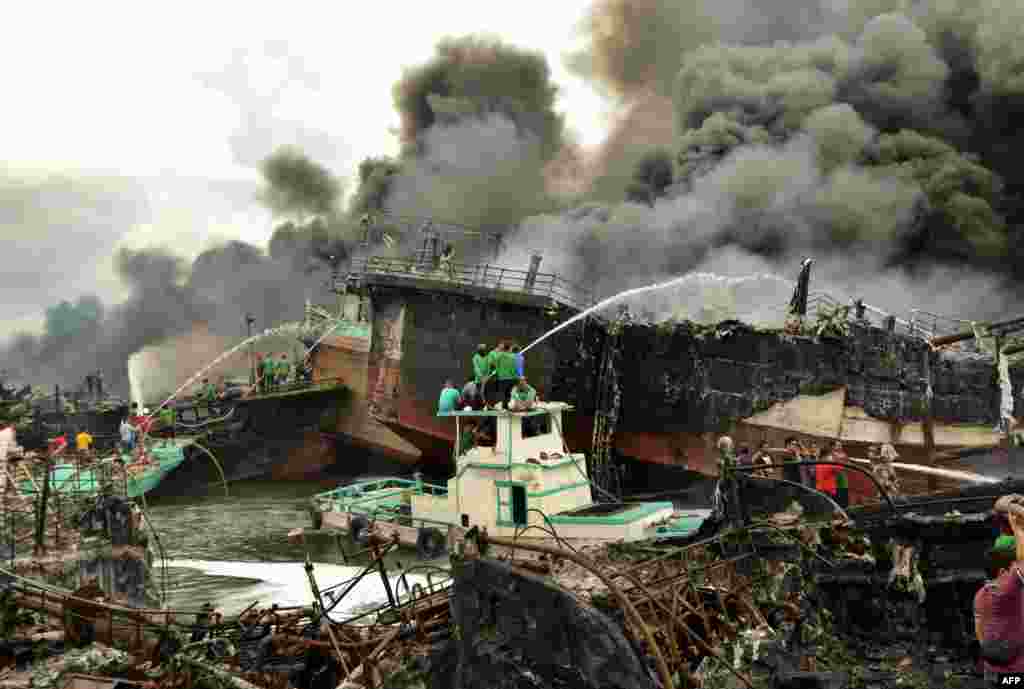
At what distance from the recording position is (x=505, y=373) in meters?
19.0

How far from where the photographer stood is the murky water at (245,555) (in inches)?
688

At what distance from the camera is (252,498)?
2827 cm

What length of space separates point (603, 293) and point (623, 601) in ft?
99.7

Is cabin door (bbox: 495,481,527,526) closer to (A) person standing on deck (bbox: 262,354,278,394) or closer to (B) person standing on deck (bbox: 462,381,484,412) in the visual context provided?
(B) person standing on deck (bbox: 462,381,484,412)

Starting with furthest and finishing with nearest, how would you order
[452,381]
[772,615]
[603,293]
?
[603,293] → [452,381] → [772,615]

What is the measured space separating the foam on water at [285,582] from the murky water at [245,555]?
18mm

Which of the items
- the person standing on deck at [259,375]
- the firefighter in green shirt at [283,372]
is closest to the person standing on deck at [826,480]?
the person standing on deck at [259,375]

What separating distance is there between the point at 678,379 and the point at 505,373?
198 inches

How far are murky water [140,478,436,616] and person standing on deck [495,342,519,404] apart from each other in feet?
12.3

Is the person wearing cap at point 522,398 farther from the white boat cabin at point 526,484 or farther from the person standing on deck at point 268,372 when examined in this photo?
the person standing on deck at point 268,372

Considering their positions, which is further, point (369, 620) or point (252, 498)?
point (252, 498)

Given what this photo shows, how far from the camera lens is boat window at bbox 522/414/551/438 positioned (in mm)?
16656

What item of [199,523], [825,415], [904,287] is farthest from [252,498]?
[904,287]

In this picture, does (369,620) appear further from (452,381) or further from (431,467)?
(431,467)
